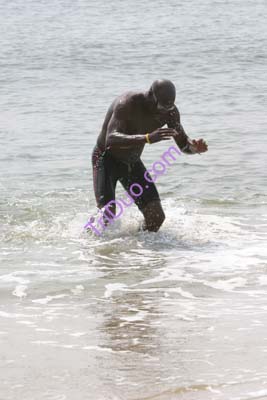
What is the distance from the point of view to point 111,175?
8000mm

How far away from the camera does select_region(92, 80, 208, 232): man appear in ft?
24.1

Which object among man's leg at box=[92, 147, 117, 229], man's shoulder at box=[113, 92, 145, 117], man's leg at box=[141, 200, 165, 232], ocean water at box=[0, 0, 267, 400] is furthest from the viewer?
man's leg at box=[141, 200, 165, 232]

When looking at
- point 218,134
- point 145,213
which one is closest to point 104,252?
point 145,213

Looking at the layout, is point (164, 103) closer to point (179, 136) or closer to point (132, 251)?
point (179, 136)

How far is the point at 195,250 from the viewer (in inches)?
316

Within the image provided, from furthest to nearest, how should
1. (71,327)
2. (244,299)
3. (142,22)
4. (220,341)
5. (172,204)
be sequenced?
(142,22), (172,204), (244,299), (71,327), (220,341)

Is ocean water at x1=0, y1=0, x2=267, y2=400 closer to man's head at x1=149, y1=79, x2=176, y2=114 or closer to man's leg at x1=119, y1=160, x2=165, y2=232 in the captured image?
man's leg at x1=119, y1=160, x2=165, y2=232

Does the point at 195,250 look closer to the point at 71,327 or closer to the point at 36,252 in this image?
the point at 36,252

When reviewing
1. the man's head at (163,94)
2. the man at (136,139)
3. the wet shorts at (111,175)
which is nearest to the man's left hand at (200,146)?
the man at (136,139)

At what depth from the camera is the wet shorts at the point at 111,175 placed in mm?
7973

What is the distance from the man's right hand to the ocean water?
1075 mm

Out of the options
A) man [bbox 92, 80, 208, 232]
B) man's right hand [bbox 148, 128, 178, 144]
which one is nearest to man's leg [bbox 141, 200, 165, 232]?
man [bbox 92, 80, 208, 232]

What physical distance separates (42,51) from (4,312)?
17.4 m

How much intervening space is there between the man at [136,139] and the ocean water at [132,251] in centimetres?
45
